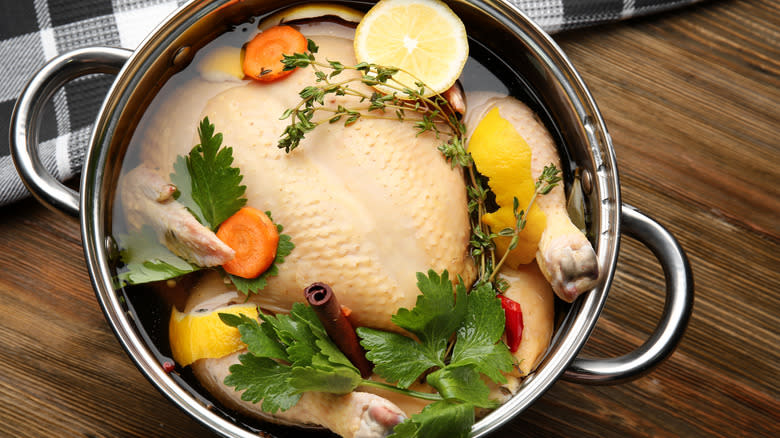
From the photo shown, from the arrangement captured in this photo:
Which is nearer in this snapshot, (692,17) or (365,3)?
(365,3)

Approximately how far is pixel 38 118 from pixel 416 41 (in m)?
0.77

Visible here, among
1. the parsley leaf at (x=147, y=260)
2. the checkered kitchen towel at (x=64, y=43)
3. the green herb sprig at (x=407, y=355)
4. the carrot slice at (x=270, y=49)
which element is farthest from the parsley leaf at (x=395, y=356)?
the checkered kitchen towel at (x=64, y=43)

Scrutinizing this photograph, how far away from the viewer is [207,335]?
1.19 meters

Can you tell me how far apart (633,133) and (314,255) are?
3.07 feet

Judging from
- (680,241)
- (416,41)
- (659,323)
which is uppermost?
(416,41)

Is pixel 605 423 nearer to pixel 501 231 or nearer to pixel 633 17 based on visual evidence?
pixel 501 231

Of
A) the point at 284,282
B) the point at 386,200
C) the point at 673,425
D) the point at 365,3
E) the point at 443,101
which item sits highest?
the point at 365,3

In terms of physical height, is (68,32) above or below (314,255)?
above

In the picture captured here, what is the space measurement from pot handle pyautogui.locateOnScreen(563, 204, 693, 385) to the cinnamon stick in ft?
1.37

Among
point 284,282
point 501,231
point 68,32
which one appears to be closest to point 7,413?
point 284,282

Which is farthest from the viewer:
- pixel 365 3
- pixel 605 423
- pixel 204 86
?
pixel 605 423

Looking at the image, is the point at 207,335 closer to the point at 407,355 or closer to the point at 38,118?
the point at 407,355

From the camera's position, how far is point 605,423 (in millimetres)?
1515

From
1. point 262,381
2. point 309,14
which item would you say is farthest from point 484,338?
point 309,14
